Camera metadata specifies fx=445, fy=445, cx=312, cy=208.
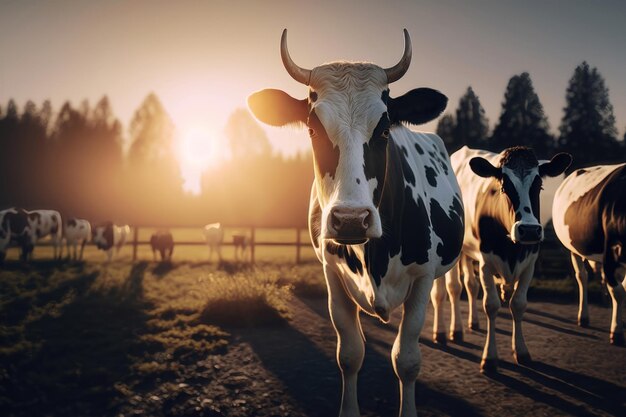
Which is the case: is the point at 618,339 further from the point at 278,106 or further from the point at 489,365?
the point at 278,106

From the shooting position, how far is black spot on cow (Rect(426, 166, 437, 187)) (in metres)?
4.20

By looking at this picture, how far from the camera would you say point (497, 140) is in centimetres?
2355

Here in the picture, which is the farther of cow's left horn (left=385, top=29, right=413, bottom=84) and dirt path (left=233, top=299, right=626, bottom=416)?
dirt path (left=233, top=299, right=626, bottom=416)

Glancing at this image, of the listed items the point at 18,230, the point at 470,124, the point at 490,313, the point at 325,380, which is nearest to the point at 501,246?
the point at 490,313

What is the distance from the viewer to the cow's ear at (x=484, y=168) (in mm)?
5496

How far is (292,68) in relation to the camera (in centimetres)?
303

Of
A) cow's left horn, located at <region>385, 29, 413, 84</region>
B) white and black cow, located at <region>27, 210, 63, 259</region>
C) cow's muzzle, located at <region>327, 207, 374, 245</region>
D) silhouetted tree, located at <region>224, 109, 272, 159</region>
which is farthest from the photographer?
silhouetted tree, located at <region>224, 109, 272, 159</region>

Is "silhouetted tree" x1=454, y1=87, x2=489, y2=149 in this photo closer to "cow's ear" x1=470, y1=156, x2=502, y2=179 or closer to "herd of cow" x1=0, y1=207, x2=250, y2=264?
"herd of cow" x1=0, y1=207, x2=250, y2=264

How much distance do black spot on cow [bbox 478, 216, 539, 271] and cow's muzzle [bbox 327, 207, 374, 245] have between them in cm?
353

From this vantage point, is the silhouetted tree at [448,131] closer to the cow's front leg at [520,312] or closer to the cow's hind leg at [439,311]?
the cow's hind leg at [439,311]

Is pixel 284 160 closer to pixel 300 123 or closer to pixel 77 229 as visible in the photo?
pixel 77 229

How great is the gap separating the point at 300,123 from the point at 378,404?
2709 mm

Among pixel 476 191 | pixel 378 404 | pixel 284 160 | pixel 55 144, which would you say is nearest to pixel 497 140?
pixel 476 191

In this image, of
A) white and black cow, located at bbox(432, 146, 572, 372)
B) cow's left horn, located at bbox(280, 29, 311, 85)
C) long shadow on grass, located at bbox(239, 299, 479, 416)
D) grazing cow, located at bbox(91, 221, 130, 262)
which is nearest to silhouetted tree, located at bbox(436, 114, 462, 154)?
grazing cow, located at bbox(91, 221, 130, 262)
